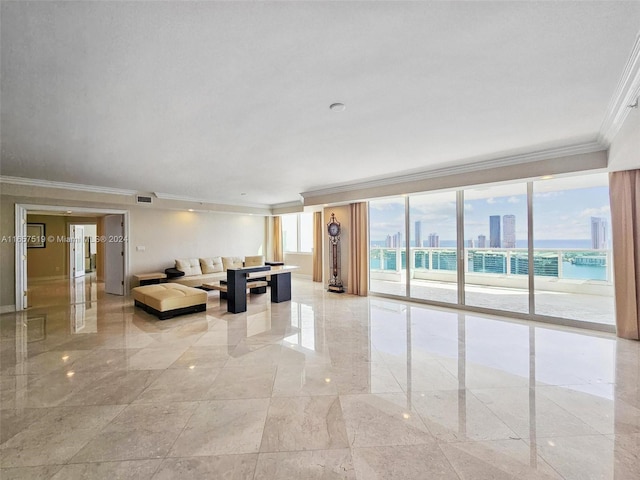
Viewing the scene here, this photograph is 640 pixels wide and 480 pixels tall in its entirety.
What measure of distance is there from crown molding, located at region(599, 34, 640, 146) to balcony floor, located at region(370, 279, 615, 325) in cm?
279

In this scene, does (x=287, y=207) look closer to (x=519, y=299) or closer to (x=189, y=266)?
(x=189, y=266)

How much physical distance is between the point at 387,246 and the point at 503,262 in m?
2.34

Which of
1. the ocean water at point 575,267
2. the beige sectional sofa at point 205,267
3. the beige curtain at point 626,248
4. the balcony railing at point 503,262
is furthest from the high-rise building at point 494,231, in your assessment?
the beige sectional sofa at point 205,267

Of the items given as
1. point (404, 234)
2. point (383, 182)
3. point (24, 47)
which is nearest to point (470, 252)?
point (404, 234)

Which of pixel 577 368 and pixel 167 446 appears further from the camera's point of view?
pixel 577 368

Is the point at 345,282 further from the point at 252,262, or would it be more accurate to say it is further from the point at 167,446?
the point at 167,446

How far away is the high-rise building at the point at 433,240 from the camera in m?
5.70

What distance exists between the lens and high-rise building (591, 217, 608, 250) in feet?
13.4

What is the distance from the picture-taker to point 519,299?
16.9ft

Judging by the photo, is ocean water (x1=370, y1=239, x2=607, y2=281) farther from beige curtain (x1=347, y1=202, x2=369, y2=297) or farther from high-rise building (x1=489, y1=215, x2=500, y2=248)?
beige curtain (x1=347, y1=202, x2=369, y2=297)

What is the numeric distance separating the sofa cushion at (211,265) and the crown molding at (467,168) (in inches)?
148

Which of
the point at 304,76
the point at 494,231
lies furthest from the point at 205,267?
the point at 494,231

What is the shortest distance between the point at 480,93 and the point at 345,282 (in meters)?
5.24

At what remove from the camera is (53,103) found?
7.71 ft
